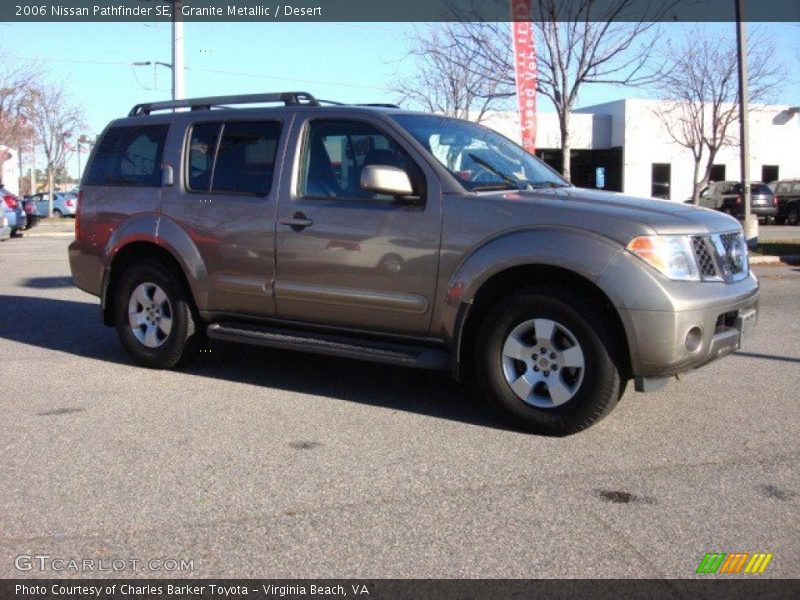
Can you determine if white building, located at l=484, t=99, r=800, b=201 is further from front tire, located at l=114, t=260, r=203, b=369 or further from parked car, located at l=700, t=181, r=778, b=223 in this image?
front tire, located at l=114, t=260, r=203, b=369

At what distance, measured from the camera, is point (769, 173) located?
44688 millimetres

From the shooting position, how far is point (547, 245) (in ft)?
16.2

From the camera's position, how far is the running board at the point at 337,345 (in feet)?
17.5

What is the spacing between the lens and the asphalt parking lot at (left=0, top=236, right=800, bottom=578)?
349cm

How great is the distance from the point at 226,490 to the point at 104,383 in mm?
2592

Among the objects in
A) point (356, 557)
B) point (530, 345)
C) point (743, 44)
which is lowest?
point (356, 557)

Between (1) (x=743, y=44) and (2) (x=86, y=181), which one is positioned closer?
(2) (x=86, y=181)

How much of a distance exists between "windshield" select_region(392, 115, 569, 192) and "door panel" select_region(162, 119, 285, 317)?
41.2 inches

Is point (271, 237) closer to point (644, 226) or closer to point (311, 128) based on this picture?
point (311, 128)

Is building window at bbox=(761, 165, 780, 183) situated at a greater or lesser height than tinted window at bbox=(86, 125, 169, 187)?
greater

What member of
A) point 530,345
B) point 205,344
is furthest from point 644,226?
point 205,344

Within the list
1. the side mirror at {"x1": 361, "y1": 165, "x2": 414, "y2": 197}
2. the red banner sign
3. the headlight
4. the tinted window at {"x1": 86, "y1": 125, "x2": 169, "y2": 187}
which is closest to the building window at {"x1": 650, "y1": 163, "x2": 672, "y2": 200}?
the red banner sign

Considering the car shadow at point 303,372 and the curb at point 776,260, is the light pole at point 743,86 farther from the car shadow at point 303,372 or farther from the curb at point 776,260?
the car shadow at point 303,372

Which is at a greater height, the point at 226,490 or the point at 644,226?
the point at 644,226
